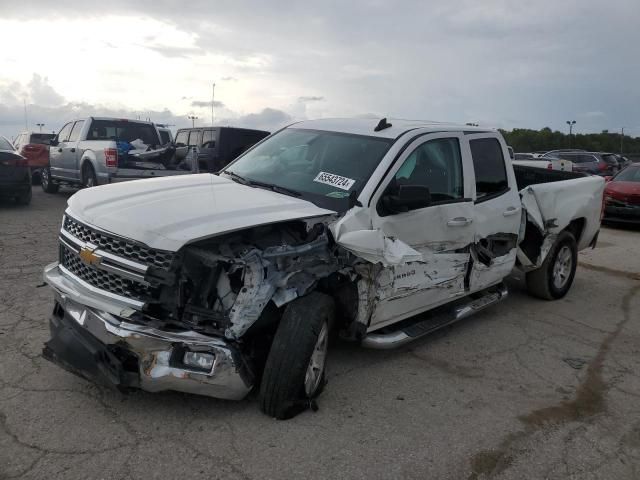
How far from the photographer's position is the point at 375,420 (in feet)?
12.0

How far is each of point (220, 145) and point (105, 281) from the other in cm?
910

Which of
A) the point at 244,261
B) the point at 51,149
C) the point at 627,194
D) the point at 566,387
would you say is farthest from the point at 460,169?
the point at 51,149

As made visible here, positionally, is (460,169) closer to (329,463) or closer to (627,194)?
(329,463)

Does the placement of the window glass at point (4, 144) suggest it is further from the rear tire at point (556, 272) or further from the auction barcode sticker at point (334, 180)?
the rear tire at point (556, 272)

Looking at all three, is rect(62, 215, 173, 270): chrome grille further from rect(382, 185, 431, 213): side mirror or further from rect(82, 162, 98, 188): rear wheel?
rect(82, 162, 98, 188): rear wheel

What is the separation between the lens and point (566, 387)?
4.37 meters

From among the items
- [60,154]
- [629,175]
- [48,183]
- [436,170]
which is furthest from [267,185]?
[48,183]

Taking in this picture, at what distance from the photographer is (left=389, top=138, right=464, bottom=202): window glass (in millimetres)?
4598

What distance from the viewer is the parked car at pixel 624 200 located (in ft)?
42.3

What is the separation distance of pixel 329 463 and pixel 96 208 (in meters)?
2.17

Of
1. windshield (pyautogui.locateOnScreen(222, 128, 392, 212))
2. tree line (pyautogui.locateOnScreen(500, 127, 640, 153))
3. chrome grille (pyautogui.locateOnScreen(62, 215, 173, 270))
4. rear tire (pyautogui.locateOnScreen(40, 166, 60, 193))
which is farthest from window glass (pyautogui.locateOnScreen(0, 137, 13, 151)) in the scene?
tree line (pyautogui.locateOnScreen(500, 127, 640, 153))

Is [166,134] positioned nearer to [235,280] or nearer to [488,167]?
[488,167]

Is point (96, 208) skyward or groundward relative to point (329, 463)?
skyward

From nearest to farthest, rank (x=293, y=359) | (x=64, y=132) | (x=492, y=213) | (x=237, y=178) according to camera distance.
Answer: (x=293, y=359) < (x=237, y=178) < (x=492, y=213) < (x=64, y=132)
